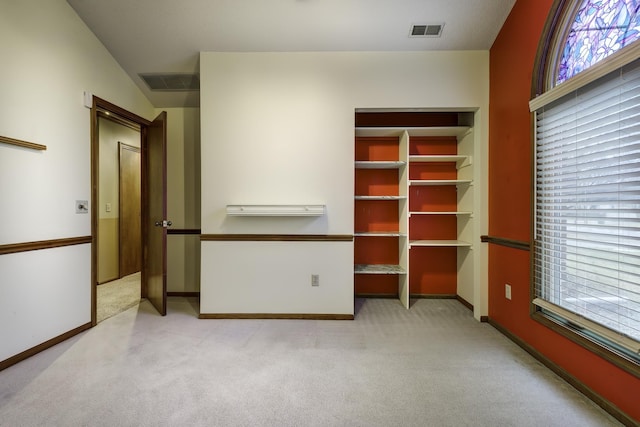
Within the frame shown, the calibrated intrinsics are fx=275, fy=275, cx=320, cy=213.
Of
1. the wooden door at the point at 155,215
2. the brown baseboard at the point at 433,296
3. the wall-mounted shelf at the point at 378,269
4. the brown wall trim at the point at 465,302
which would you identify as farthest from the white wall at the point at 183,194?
the brown wall trim at the point at 465,302

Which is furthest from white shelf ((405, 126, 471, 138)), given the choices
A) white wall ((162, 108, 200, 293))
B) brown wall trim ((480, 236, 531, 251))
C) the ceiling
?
white wall ((162, 108, 200, 293))

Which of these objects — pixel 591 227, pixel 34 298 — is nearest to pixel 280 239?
pixel 34 298

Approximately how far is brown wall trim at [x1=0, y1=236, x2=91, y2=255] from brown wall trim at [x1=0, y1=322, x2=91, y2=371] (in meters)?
0.74

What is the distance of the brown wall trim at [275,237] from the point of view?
8.93 feet

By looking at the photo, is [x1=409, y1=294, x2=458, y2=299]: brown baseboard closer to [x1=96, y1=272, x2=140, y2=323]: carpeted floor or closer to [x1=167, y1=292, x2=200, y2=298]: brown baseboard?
[x1=167, y1=292, x2=200, y2=298]: brown baseboard

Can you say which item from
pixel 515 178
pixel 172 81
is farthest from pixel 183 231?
pixel 515 178

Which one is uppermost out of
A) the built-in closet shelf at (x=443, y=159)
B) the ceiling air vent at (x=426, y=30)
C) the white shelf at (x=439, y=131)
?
the ceiling air vent at (x=426, y=30)

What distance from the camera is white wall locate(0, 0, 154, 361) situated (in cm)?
196

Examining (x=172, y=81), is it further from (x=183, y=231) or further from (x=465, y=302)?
(x=465, y=302)

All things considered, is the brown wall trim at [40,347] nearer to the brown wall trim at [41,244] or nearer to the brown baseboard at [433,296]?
the brown wall trim at [41,244]

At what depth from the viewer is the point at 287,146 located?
8.95 ft

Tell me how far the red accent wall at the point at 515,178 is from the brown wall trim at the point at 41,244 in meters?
3.75

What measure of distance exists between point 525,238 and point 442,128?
137cm

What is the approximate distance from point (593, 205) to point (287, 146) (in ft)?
7.56
